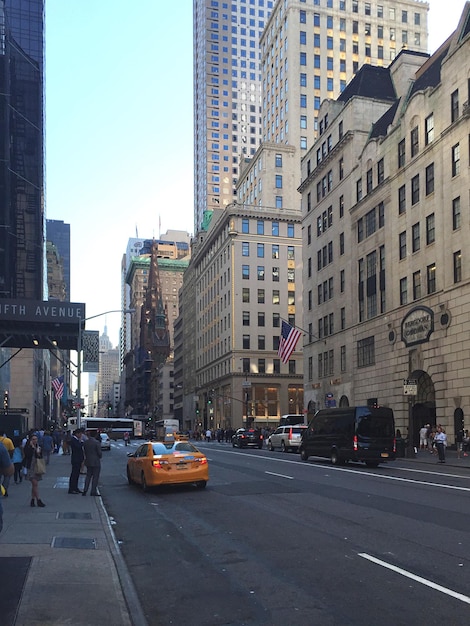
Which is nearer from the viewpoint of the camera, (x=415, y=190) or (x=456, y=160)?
(x=456, y=160)

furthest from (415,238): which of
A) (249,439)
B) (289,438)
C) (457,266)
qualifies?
(249,439)

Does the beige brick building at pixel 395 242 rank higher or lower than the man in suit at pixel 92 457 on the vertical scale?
higher

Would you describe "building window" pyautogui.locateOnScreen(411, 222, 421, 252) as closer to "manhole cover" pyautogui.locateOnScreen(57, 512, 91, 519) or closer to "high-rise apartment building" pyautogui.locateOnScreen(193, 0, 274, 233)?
"manhole cover" pyautogui.locateOnScreen(57, 512, 91, 519)

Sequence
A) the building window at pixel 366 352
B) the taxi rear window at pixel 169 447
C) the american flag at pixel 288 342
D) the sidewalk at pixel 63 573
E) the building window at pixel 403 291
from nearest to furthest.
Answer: the sidewalk at pixel 63 573 < the taxi rear window at pixel 169 447 < the building window at pixel 403 291 < the american flag at pixel 288 342 < the building window at pixel 366 352

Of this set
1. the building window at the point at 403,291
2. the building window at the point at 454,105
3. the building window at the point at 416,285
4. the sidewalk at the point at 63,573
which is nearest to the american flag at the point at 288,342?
the building window at the point at 403,291

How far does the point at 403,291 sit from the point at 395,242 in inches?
148

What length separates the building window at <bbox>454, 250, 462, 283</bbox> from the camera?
37438mm

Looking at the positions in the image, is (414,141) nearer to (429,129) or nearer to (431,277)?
(429,129)

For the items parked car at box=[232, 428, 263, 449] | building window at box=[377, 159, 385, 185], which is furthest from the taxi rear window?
building window at box=[377, 159, 385, 185]

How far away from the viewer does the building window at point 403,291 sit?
1731 inches

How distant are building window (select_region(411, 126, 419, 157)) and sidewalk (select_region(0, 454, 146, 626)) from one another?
3671cm

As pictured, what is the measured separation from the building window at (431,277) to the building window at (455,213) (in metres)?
3.21

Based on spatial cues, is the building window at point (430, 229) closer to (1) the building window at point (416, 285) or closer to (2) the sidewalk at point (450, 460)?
(1) the building window at point (416, 285)

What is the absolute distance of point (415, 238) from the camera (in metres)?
43.2
